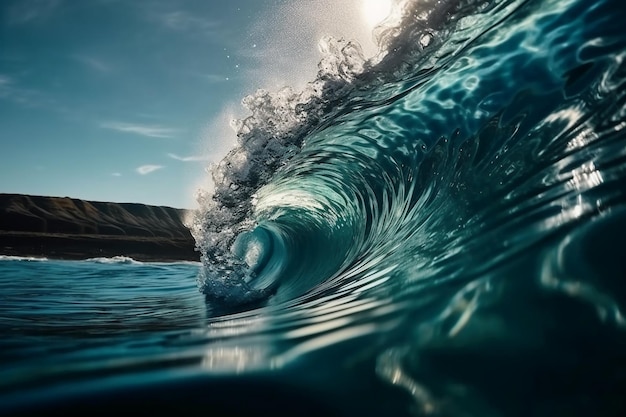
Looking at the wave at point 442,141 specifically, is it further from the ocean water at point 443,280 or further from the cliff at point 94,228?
the cliff at point 94,228

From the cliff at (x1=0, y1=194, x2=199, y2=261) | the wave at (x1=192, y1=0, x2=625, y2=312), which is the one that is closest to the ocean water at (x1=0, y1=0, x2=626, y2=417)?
the wave at (x1=192, y1=0, x2=625, y2=312)

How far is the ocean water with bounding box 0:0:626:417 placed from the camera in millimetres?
979

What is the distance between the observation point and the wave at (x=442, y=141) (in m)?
1.80

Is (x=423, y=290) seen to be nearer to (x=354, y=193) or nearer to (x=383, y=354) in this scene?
(x=383, y=354)

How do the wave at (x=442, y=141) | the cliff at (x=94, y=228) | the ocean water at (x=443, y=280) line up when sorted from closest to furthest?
the ocean water at (x=443, y=280) → the wave at (x=442, y=141) → the cliff at (x=94, y=228)

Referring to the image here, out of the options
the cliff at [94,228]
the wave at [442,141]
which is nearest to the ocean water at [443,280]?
the wave at [442,141]

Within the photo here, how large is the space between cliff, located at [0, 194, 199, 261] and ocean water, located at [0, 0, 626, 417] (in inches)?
933

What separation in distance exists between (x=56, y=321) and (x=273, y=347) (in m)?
2.10

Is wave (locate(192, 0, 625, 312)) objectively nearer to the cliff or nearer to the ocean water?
the ocean water

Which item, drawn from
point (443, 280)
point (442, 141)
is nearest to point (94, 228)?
point (442, 141)

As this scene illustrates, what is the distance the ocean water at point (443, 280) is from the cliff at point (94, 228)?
23705 millimetres

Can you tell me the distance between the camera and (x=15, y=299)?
4.14 metres

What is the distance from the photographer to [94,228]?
1967 inches

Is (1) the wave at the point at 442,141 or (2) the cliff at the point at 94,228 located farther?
(2) the cliff at the point at 94,228
